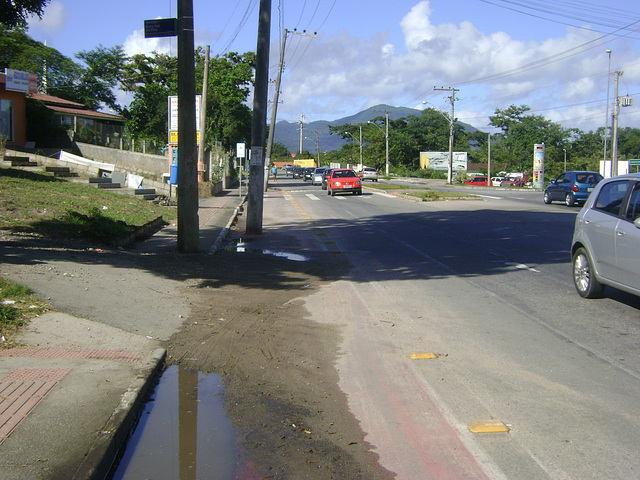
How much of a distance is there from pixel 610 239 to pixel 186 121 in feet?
26.8

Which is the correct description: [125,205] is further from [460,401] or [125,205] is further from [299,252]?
[460,401]

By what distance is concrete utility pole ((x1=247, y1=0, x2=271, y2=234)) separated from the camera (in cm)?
1767

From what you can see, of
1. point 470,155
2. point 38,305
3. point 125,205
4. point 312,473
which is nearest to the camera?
point 312,473

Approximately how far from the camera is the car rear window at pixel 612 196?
8359mm

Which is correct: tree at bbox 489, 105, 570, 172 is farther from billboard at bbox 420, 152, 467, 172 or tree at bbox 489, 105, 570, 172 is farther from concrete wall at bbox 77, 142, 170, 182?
concrete wall at bbox 77, 142, 170, 182

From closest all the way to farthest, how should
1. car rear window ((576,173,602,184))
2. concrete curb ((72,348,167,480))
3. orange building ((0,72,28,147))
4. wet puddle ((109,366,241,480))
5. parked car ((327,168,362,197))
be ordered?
1. concrete curb ((72,348,167,480))
2. wet puddle ((109,366,241,480))
3. orange building ((0,72,28,147))
4. car rear window ((576,173,602,184))
5. parked car ((327,168,362,197))

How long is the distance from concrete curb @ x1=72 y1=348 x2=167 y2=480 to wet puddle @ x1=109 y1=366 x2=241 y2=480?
0.09 m

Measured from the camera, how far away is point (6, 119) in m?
28.1

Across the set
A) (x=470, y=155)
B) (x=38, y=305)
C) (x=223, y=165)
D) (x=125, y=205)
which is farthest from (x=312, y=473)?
(x=470, y=155)

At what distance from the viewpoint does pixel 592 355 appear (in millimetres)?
6469

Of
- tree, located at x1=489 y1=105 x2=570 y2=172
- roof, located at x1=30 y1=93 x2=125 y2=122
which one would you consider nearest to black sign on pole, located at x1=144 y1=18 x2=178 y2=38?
roof, located at x1=30 y1=93 x2=125 y2=122

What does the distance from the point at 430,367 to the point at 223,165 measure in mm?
42916

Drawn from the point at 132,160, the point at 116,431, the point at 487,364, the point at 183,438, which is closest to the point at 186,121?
the point at 487,364

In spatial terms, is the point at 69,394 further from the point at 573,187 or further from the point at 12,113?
the point at 573,187
